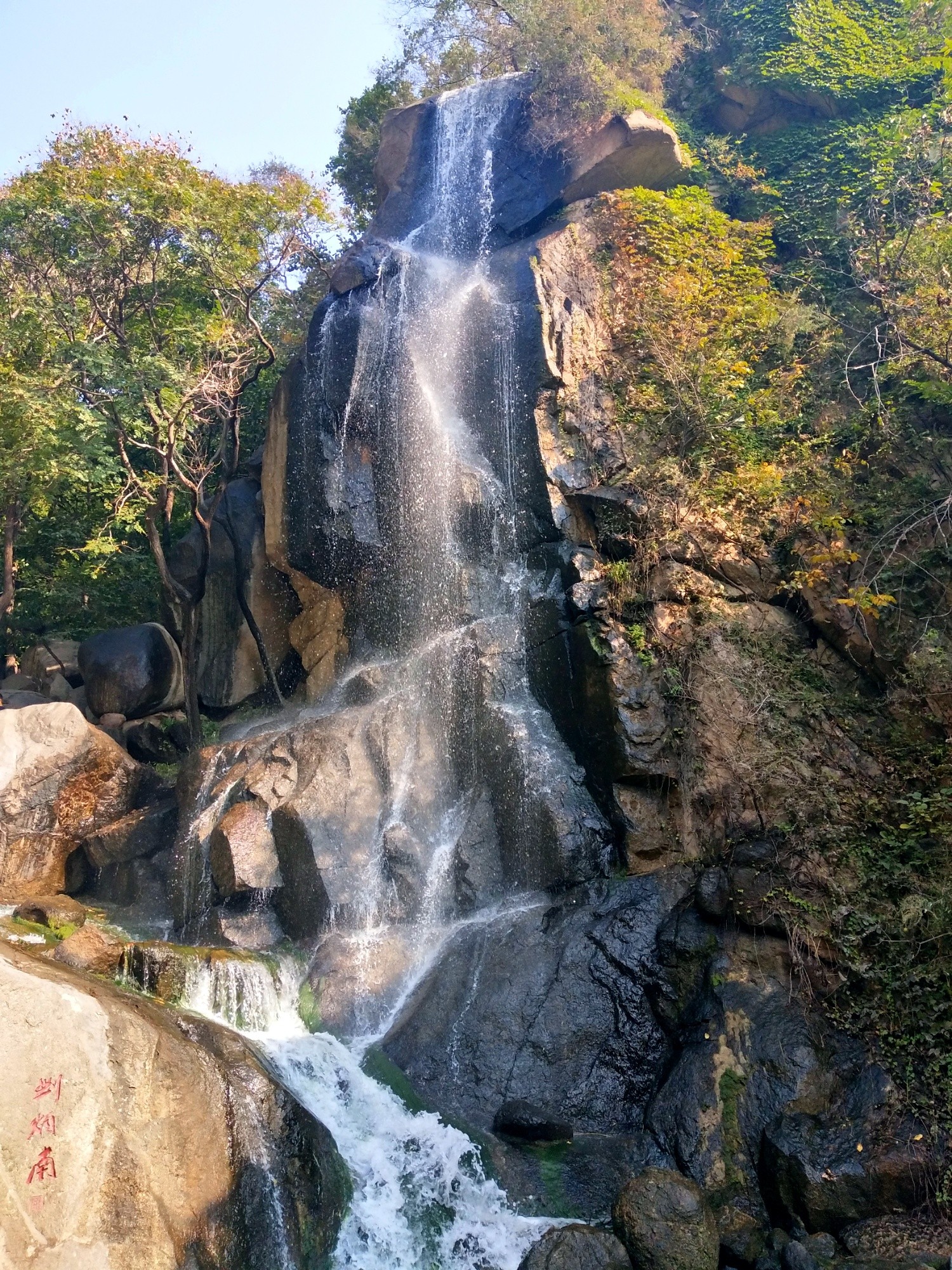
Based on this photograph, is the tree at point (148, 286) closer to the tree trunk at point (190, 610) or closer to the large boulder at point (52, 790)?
the tree trunk at point (190, 610)

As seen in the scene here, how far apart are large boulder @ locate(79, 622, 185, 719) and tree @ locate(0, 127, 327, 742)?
784 millimetres

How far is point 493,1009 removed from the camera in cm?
910

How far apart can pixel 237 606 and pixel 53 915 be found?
6.91 metres

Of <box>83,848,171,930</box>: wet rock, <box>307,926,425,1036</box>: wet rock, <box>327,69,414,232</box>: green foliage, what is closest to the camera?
<box>307,926,425,1036</box>: wet rock

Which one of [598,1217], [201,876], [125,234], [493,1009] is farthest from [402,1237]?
[125,234]

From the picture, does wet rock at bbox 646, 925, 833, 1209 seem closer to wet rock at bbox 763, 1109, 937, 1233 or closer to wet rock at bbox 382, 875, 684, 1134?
wet rock at bbox 763, 1109, 937, 1233

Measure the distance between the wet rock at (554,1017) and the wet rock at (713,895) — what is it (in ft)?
1.22

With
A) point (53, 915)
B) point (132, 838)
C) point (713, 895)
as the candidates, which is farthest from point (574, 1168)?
point (132, 838)

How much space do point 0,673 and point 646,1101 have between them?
53.0 feet

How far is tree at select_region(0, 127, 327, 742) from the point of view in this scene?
47.4 feet

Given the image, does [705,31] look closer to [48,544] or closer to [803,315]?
[803,315]

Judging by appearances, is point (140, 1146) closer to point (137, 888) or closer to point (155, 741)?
point (137, 888)

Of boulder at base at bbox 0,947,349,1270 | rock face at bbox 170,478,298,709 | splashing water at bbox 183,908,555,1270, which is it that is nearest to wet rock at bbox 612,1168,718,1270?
splashing water at bbox 183,908,555,1270

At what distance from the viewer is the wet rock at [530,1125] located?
316 inches
